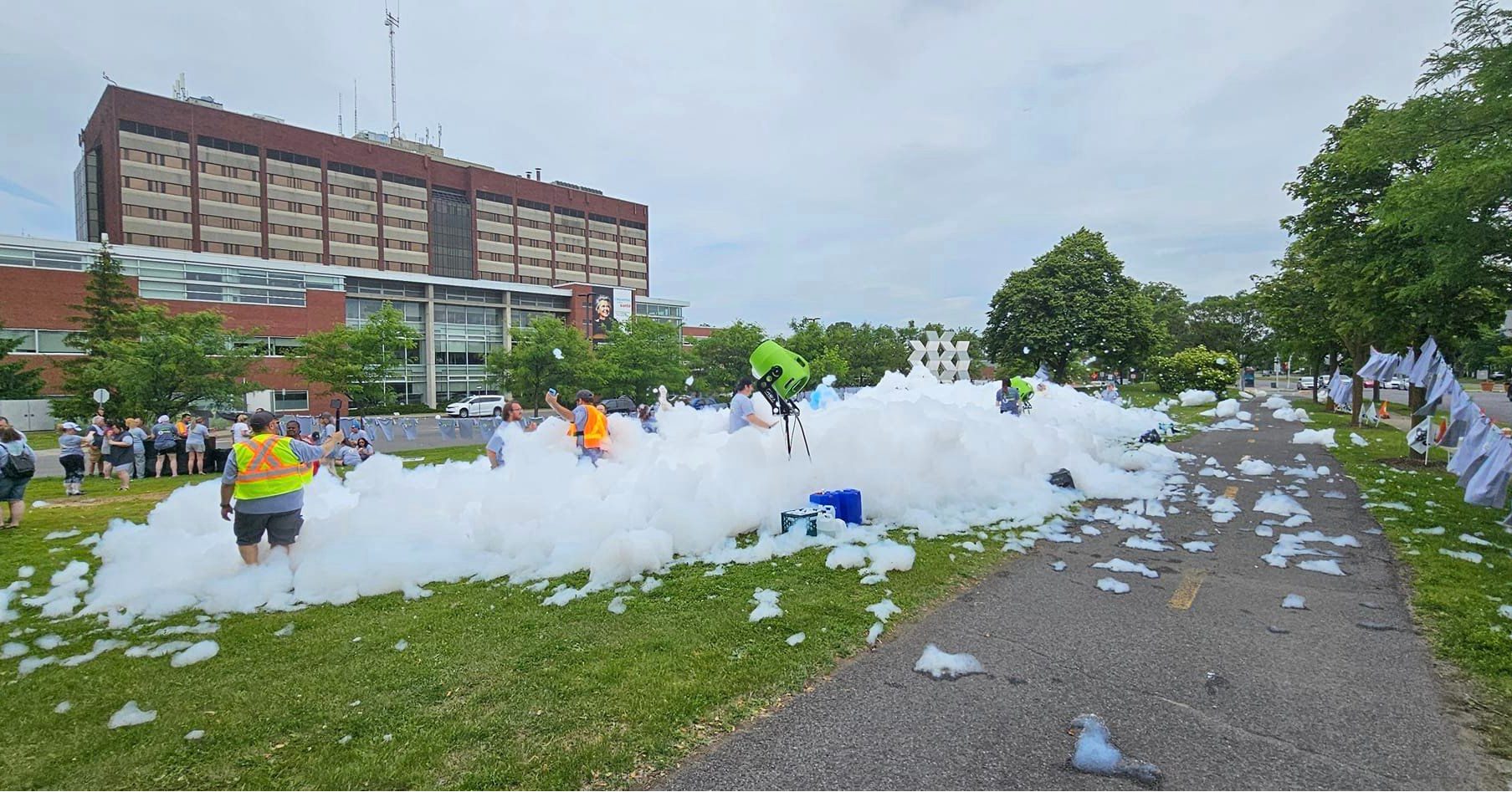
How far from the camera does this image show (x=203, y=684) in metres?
4.18

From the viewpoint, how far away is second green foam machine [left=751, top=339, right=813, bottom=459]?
7.92 meters

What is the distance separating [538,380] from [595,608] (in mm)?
34945

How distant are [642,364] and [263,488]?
32232 mm

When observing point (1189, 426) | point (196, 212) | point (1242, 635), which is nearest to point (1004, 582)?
point (1242, 635)

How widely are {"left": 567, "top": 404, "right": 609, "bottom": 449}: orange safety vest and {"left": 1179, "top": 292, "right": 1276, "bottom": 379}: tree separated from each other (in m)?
67.1

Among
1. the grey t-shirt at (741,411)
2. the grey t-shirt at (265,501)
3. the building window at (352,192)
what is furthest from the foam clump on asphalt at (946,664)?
the building window at (352,192)

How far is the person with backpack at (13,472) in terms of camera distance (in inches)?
359

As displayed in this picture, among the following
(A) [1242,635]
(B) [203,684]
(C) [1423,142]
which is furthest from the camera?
(C) [1423,142]

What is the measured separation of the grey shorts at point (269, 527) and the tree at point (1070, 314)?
4005 centimetres

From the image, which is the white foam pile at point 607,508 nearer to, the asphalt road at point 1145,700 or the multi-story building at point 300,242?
the asphalt road at point 1145,700

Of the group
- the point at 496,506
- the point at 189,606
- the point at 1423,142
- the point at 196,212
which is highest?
the point at 196,212

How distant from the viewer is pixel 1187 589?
5.74 meters

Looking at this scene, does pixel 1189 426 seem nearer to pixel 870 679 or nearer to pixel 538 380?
pixel 870 679

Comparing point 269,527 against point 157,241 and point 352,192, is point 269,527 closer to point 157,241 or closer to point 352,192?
point 157,241
